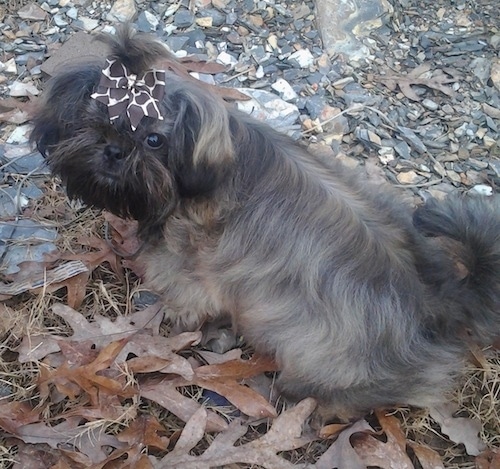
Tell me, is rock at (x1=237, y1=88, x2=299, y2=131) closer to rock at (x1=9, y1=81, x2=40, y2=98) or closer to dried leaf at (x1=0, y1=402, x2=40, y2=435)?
rock at (x1=9, y1=81, x2=40, y2=98)

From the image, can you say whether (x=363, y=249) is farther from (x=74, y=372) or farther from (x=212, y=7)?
(x=212, y=7)

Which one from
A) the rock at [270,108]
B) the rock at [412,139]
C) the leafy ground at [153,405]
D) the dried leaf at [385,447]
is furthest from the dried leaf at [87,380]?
the rock at [412,139]

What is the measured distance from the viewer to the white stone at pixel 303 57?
387 cm

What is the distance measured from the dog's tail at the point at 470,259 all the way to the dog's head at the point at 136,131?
870 mm

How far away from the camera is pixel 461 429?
2.70m

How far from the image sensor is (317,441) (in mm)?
2672

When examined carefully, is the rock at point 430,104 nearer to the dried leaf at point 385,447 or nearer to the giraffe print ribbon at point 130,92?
the dried leaf at point 385,447

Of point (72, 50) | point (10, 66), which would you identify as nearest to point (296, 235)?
point (72, 50)

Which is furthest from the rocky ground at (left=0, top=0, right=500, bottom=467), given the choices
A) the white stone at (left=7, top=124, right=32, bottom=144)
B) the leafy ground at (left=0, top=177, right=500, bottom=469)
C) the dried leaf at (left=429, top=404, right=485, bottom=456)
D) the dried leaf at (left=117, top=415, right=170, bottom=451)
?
the dried leaf at (left=117, top=415, right=170, bottom=451)

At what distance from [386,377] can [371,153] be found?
1.48 metres

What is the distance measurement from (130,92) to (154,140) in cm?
18

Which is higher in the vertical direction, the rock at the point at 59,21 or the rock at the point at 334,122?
the rock at the point at 59,21

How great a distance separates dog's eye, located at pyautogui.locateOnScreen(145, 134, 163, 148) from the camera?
2.19 m

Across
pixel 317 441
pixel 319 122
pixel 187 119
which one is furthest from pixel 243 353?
pixel 319 122
